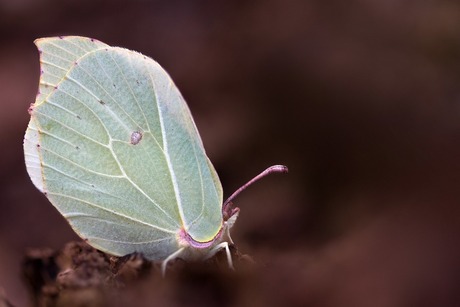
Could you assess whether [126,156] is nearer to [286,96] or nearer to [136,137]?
[136,137]

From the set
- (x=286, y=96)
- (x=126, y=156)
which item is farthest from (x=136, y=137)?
(x=286, y=96)

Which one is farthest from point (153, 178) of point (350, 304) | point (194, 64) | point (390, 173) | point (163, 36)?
point (163, 36)

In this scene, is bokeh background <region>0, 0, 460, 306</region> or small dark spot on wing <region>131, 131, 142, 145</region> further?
bokeh background <region>0, 0, 460, 306</region>

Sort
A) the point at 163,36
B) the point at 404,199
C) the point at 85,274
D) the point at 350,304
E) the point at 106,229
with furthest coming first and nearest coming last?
the point at 163,36
the point at 106,229
the point at 404,199
the point at 85,274
the point at 350,304

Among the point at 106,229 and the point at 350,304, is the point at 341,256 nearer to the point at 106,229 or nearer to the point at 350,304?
the point at 350,304

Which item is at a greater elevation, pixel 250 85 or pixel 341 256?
pixel 341 256

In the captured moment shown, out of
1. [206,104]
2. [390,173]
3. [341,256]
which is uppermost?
[341,256]

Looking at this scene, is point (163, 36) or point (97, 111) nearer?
point (97, 111)
